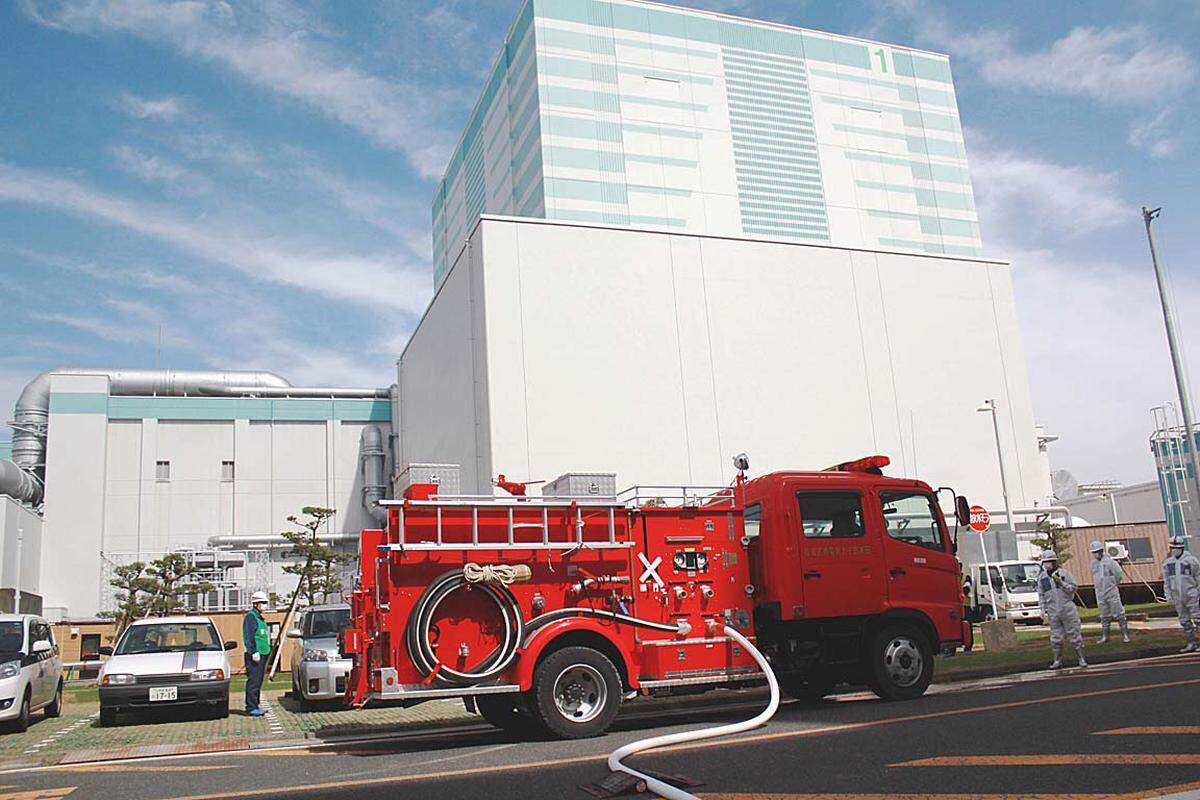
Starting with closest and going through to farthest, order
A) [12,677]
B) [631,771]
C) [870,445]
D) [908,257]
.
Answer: [631,771], [12,677], [870,445], [908,257]

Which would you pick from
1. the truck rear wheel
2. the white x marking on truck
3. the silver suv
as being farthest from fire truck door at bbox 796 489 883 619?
the silver suv

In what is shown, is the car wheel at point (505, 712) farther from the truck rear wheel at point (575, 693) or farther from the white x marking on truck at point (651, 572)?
the white x marking on truck at point (651, 572)

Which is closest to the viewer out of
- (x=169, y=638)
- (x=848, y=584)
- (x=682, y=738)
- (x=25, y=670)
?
(x=682, y=738)

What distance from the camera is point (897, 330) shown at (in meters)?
44.2

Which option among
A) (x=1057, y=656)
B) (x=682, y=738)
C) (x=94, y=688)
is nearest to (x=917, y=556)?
(x=1057, y=656)

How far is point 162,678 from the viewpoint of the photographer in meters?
14.0

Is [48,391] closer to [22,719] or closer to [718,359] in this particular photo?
[718,359]

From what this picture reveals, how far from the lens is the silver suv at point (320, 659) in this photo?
14141 millimetres

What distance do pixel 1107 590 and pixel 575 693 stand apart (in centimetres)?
1118

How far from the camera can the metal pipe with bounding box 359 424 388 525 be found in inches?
2162

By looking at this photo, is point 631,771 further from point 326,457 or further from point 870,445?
point 326,457

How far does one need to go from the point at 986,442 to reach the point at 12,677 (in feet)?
132

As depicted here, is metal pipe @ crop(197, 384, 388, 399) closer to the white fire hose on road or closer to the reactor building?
the reactor building

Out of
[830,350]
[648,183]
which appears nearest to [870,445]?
[830,350]
